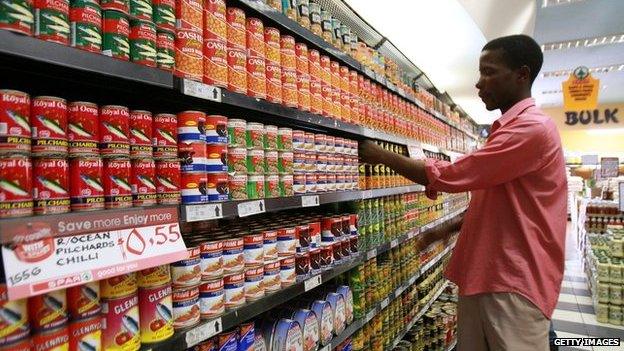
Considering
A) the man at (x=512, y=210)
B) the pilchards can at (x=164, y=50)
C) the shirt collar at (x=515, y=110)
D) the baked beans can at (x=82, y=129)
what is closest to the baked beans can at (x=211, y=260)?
the baked beans can at (x=82, y=129)

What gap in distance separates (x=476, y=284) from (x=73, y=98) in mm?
1807

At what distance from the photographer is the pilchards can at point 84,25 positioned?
36.7 inches

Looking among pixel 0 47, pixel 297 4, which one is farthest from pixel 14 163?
pixel 297 4

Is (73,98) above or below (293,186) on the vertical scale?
above

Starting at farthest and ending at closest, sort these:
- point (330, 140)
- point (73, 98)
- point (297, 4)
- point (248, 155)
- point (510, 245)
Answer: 1. point (330, 140)
2. point (297, 4)
3. point (510, 245)
4. point (248, 155)
5. point (73, 98)

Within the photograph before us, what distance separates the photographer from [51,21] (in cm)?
88

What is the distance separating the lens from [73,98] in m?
1.33

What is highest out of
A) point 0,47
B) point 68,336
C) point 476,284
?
point 0,47

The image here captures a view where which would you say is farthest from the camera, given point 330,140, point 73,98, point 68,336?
point 330,140

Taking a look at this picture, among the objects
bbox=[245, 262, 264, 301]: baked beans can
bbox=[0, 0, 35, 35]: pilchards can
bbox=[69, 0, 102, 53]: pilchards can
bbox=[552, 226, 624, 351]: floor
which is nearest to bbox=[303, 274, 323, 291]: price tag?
bbox=[245, 262, 264, 301]: baked beans can

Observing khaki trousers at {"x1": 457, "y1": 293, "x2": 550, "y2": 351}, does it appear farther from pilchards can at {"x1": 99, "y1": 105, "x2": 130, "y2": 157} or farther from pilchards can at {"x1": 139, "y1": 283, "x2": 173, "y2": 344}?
pilchards can at {"x1": 99, "y1": 105, "x2": 130, "y2": 157}

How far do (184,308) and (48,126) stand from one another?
2.09 feet

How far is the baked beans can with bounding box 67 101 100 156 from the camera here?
3.16 feet

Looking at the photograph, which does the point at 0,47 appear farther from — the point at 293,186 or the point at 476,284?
the point at 476,284
